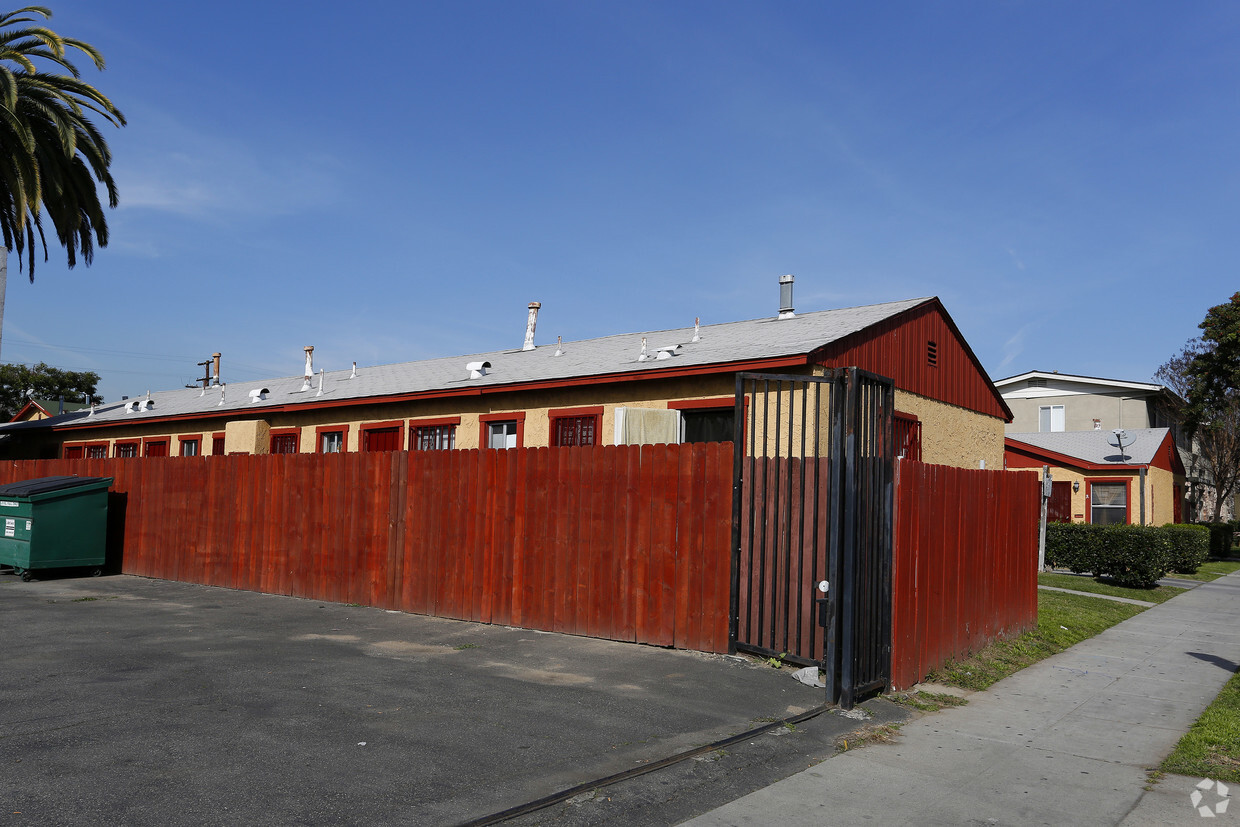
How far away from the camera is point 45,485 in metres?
15.5

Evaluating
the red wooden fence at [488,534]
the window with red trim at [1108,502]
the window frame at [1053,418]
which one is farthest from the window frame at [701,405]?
the window frame at [1053,418]

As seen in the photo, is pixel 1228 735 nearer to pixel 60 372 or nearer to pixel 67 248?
pixel 67 248

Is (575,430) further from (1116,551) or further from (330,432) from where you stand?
(1116,551)

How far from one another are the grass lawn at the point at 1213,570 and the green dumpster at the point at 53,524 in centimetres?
2444

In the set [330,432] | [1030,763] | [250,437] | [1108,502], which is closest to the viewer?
[1030,763]

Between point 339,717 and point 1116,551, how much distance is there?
17.5m

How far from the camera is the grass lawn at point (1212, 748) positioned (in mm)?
5715

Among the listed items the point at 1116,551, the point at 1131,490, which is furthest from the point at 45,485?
the point at 1131,490

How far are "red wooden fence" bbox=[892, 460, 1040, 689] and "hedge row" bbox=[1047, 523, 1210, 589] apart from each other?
28.1 feet

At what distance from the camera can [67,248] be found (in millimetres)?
24266

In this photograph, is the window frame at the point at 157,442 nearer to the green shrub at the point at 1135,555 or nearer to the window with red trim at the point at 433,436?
the window with red trim at the point at 433,436

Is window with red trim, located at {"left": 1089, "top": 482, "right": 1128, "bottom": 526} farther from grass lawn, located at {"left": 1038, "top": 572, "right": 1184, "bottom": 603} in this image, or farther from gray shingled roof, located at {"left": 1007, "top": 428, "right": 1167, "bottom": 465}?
grass lawn, located at {"left": 1038, "top": 572, "right": 1184, "bottom": 603}

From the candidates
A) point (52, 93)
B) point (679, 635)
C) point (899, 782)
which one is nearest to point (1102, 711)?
point (899, 782)

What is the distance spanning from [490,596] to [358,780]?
17.9ft
